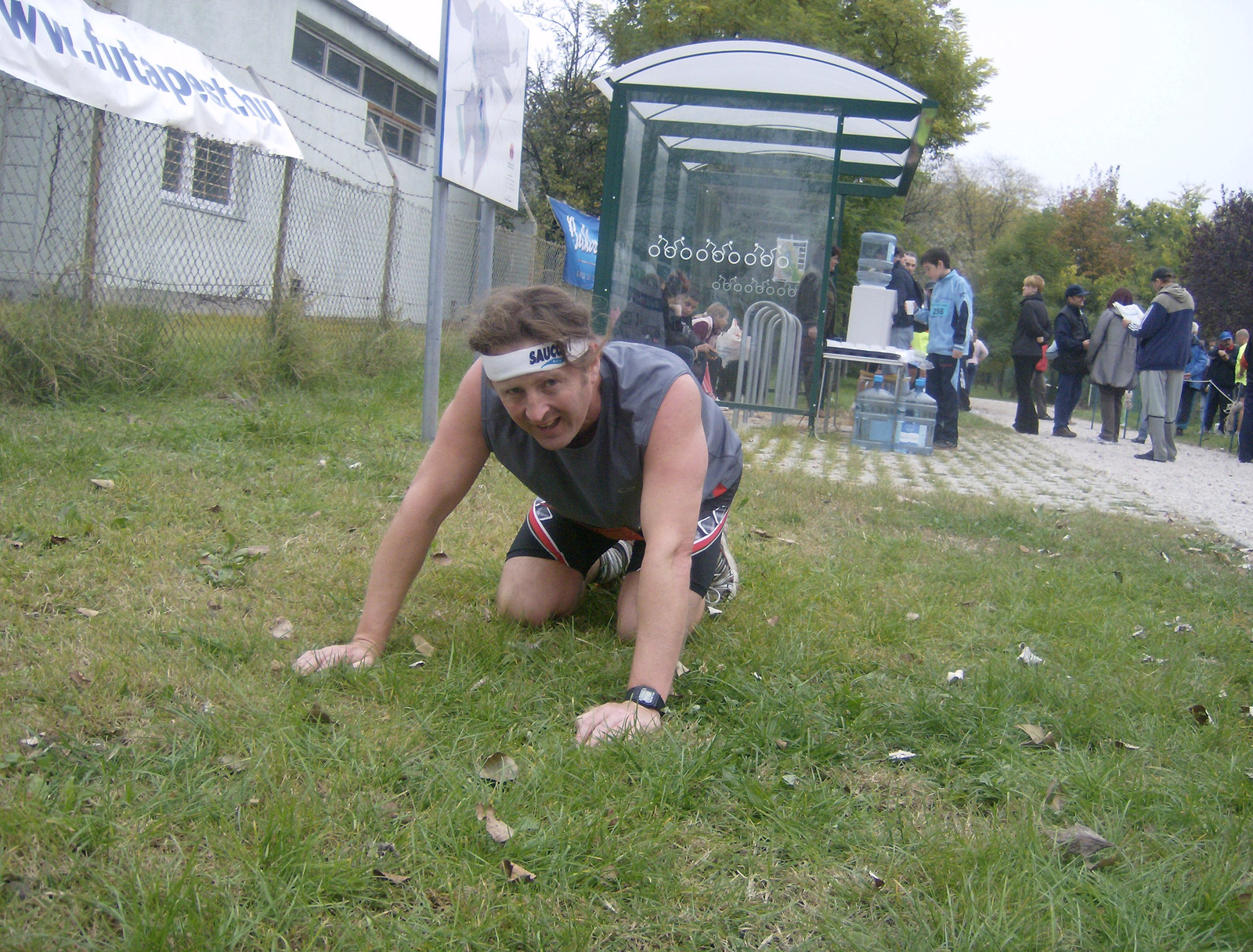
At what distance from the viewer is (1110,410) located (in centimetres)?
1266

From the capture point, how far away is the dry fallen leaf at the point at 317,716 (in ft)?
8.22

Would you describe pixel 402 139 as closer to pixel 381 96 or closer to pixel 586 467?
pixel 381 96

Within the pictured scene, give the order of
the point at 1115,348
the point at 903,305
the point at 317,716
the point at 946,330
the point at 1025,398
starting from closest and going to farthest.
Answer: the point at 317,716, the point at 946,330, the point at 903,305, the point at 1115,348, the point at 1025,398

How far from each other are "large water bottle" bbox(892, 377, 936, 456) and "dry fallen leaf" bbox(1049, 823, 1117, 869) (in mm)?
7912

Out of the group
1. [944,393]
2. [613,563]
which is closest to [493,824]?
[613,563]

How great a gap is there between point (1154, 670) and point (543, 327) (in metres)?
2.32

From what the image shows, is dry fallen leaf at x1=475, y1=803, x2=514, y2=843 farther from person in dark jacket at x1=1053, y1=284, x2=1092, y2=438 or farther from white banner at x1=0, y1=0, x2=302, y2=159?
person in dark jacket at x1=1053, y1=284, x2=1092, y2=438

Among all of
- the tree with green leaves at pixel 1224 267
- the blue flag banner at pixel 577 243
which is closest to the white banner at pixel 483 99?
the blue flag banner at pixel 577 243

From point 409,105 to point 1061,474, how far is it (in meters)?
18.1

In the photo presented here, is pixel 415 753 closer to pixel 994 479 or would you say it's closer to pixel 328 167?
pixel 994 479

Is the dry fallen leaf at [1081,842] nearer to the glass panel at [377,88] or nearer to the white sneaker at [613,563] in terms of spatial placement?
the white sneaker at [613,563]

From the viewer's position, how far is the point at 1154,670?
11.0ft

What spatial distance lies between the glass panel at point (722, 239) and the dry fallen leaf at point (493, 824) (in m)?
7.86

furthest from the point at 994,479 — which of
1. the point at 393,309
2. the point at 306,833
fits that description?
the point at 306,833
